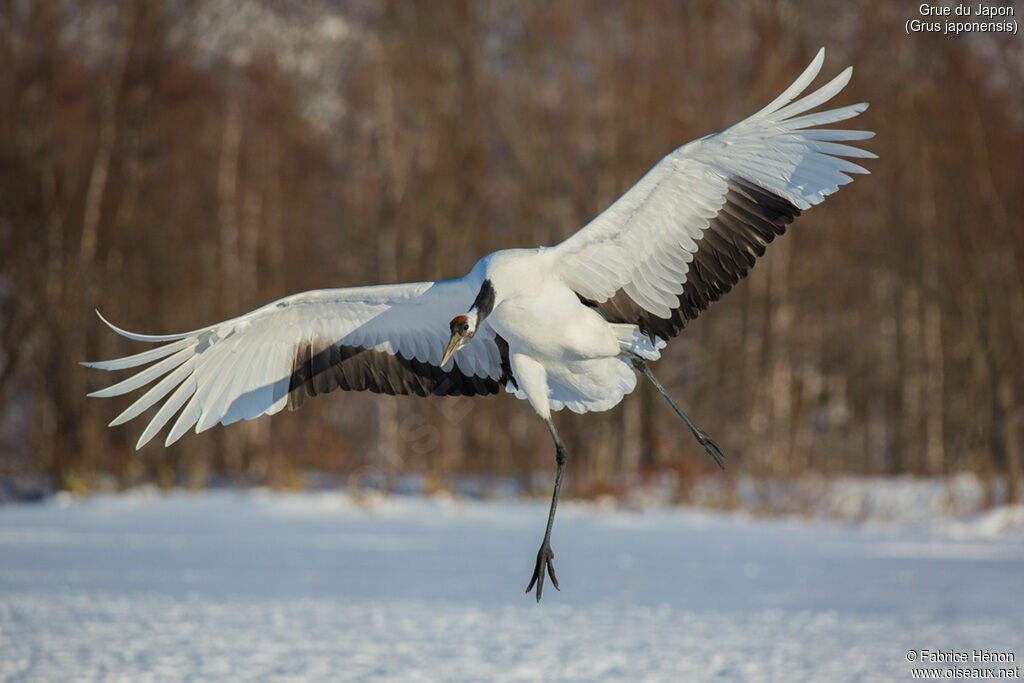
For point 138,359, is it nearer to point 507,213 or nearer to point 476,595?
point 476,595

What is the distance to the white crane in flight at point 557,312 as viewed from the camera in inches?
200

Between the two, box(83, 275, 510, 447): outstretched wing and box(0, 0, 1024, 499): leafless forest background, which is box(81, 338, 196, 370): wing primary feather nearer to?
box(83, 275, 510, 447): outstretched wing

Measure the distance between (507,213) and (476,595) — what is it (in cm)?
1224

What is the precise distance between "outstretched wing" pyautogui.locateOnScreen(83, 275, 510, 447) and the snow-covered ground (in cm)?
152

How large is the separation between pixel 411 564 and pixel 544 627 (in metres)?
3.11

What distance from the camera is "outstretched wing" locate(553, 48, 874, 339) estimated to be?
4988mm

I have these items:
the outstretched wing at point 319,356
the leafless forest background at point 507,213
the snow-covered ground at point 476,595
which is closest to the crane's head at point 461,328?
the outstretched wing at point 319,356

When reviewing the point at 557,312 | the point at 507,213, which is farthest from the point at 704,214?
the point at 507,213

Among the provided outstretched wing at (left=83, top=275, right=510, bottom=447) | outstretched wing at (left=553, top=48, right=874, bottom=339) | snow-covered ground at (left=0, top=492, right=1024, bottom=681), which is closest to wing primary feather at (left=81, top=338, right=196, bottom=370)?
outstretched wing at (left=83, top=275, right=510, bottom=447)

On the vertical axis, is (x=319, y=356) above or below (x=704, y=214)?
below

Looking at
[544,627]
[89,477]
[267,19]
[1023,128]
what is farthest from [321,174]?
[544,627]

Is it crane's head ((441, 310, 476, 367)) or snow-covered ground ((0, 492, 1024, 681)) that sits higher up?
crane's head ((441, 310, 476, 367))

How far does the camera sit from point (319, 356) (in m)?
6.27

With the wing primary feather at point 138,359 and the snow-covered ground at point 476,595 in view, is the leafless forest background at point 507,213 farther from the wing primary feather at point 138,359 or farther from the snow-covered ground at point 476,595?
the wing primary feather at point 138,359
